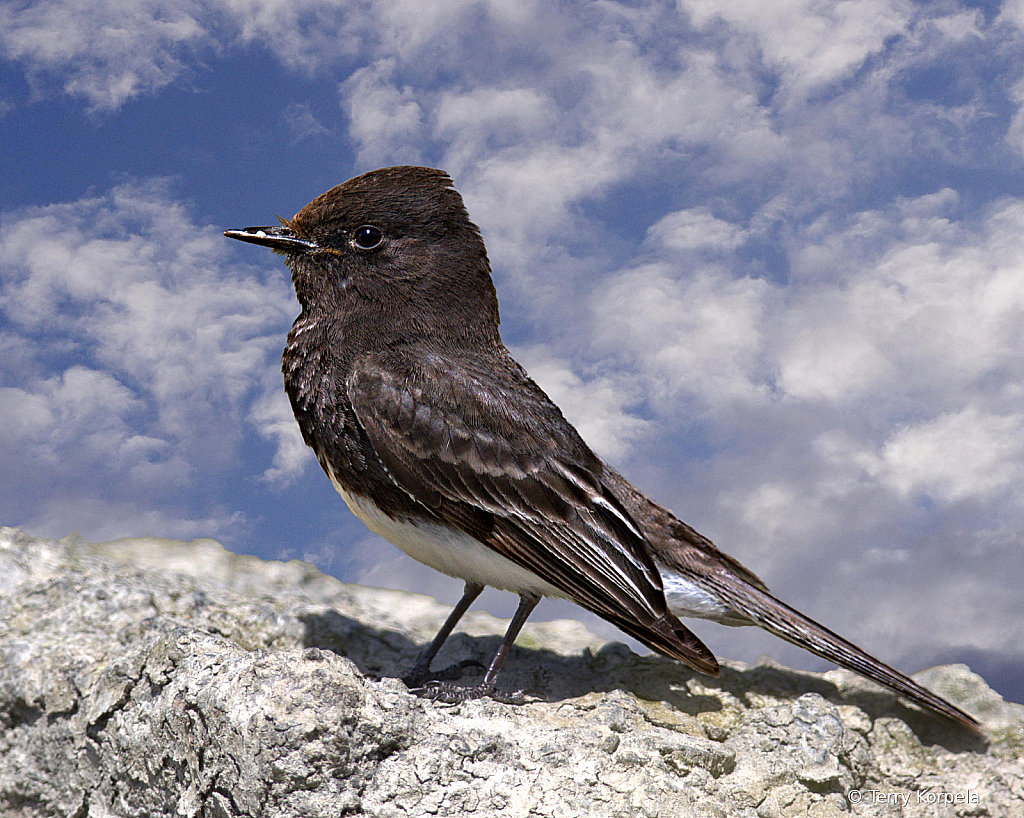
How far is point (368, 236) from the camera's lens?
16.3 ft

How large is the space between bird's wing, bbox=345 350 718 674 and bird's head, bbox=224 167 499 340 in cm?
38

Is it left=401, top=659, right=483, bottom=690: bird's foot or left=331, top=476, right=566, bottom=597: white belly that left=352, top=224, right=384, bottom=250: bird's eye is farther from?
left=401, top=659, right=483, bottom=690: bird's foot

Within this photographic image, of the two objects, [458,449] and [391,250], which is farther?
[391,250]

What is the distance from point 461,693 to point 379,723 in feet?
2.56

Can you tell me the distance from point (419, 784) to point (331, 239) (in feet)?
9.94

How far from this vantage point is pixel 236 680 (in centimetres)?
369

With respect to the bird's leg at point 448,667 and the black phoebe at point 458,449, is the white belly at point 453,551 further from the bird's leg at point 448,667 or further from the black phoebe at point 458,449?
the bird's leg at point 448,667

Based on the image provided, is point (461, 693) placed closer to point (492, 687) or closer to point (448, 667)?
point (492, 687)

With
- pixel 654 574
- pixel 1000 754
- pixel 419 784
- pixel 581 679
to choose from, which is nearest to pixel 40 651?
pixel 419 784

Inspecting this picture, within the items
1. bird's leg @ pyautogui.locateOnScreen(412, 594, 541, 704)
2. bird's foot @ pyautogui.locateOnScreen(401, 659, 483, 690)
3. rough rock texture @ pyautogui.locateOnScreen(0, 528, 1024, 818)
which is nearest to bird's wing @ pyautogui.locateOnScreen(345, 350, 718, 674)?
bird's leg @ pyautogui.locateOnScreen(412, 594, 541, 704)

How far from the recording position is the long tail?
5039 millimetres

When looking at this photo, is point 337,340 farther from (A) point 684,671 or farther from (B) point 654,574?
(A) point 684,671

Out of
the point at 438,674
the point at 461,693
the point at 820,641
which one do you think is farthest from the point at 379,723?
the point at 820,641

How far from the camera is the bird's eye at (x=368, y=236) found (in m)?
4.96
